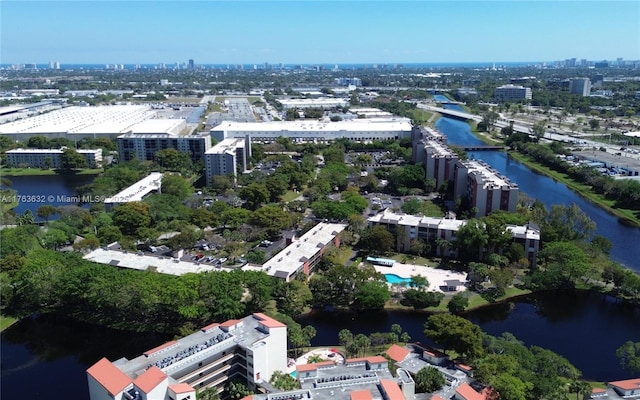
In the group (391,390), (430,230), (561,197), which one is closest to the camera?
(391,390)

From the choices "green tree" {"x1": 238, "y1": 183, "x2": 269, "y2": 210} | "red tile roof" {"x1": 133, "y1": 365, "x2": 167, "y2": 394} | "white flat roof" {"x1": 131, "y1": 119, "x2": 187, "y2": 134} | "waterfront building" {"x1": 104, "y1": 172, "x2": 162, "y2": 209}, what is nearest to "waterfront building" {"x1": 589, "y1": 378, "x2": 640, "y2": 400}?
"red tile roof" {"x1": 133, "y1": 365, "x2": 167, "y2": 394}

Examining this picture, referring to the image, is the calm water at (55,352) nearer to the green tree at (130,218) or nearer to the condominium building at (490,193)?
the green tree at (130,218)

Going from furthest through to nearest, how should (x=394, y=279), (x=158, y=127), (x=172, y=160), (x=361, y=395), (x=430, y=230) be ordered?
(x=158, y=127)
(x=172, y=160)
(x=430, y=230)
(x=394, y=279)
(x=361, y=395)

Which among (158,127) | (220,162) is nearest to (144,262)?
(220,162)

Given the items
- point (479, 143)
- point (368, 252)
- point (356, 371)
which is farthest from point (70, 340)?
point (479, 143)

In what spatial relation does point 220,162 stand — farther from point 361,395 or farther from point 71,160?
point 361,395

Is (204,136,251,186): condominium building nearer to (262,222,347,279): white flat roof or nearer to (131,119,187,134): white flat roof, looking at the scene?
(262,222,347,279): white flat roof
